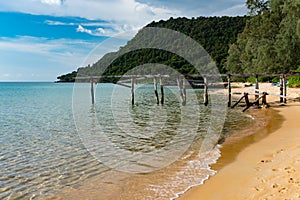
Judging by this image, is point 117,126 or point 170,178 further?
point 117,126

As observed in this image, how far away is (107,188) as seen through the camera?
6664 millimetres

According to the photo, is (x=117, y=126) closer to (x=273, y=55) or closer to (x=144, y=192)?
(x=144, y=192)

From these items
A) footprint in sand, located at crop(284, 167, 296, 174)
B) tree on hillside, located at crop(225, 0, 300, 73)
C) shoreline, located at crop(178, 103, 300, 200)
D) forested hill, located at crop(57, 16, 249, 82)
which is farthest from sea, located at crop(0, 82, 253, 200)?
forested hill, located at crop(57, 16, 249, 82)

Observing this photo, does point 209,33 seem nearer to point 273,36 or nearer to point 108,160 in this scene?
point 273,36

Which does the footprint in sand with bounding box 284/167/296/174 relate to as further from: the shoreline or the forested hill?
the forested hill

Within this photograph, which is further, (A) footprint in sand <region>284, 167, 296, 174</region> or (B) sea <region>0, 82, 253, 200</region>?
(B) sea <region>0, 82, 253, 200</region>

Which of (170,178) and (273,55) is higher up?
(273,55)

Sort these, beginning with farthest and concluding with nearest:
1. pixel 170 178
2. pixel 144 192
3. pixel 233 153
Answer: pixel 233 153 < pixel 170 178 < pixel 144 192

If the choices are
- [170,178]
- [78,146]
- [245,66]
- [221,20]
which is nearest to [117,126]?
[78,146]

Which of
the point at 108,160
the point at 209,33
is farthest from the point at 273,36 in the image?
the point at 209,33

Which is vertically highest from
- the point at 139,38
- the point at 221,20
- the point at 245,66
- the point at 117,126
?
the point at 221,20

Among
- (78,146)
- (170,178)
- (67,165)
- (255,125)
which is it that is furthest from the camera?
(255,125)

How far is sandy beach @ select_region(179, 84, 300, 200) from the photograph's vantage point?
17.6 feet

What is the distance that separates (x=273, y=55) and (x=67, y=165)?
119 ft
